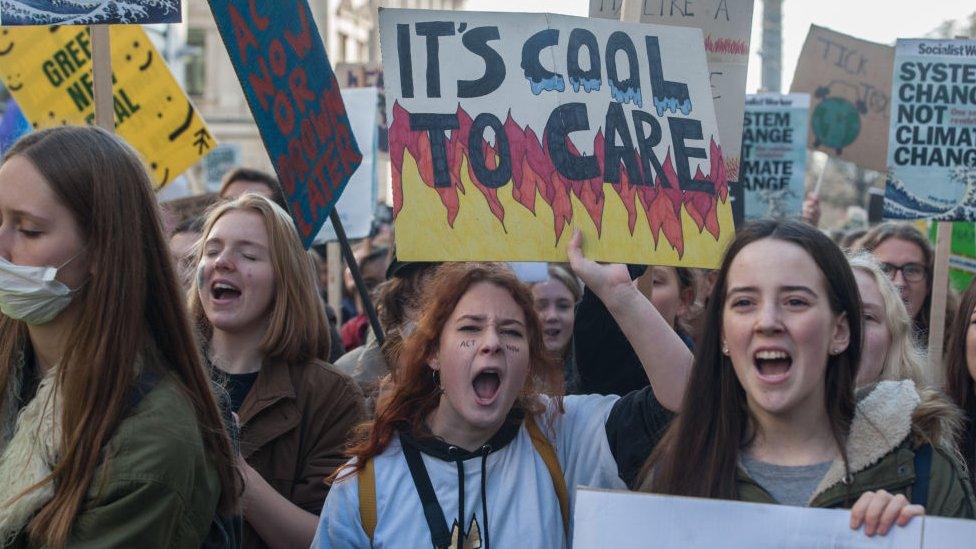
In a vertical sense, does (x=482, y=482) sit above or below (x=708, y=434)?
below

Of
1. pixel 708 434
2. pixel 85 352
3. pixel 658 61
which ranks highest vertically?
pixel 658 61

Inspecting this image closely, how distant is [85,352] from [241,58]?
123 centimetres

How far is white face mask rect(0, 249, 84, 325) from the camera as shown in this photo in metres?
2.49

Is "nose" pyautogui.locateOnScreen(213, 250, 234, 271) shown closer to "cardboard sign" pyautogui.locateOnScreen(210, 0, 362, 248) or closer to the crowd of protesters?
the crowd of protesters

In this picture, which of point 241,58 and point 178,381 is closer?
point 178,381

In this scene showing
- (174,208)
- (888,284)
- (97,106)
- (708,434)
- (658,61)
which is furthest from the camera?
(174,208)

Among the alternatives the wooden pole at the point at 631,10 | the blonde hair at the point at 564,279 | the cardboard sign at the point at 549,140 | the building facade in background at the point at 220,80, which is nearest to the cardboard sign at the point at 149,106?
the blonde hair at the point at 564,279

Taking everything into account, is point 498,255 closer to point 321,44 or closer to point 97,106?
point 321,44

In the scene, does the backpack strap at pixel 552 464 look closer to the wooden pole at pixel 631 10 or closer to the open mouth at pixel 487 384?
the open mouth at pixel 487 384

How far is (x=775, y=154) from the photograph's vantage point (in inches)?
308

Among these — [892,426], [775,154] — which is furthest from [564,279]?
[892,426]

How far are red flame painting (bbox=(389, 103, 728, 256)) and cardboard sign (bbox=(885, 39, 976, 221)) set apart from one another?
2.36 metres

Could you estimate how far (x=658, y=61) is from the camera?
11.3ft

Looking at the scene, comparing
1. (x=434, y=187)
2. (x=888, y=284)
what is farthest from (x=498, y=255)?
(x=888, y=284)
